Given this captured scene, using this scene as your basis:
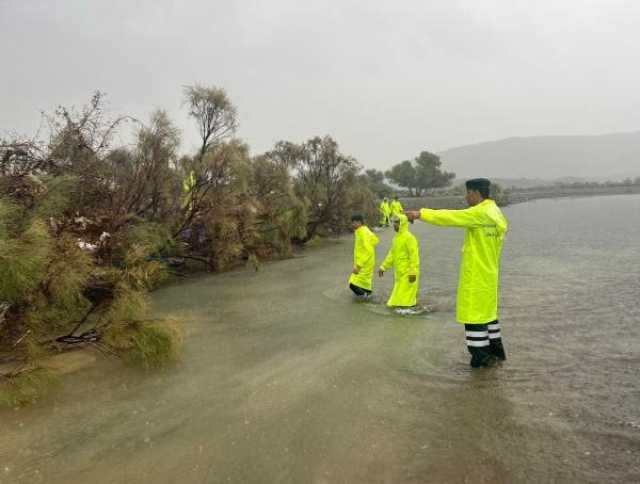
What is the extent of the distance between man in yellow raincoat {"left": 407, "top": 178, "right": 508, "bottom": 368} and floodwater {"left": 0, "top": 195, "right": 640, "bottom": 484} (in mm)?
427

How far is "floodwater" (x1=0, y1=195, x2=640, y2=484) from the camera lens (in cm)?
344

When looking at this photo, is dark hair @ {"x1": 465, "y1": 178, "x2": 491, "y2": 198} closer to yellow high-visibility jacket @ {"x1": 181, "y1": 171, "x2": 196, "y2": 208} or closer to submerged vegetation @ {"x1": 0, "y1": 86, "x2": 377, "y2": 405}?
submerged vegetation @ {"x1": 0, "y1": 86, "x2": 377, "y2": 405}

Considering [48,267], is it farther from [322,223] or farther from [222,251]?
[322,223]

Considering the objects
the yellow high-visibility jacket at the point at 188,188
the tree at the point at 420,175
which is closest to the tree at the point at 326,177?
the yellow high-visibility jacket at the point at 188,188

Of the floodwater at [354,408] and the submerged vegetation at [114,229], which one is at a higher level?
the submerged vegetation at [114,229]

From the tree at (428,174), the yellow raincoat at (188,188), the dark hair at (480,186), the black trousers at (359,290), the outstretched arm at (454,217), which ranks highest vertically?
the tree at (428,174)

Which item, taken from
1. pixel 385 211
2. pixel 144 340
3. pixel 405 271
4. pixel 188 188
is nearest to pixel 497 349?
pixel 405 271

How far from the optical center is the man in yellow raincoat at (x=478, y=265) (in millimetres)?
5090

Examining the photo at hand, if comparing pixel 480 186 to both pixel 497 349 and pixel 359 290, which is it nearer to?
pixel 497 349

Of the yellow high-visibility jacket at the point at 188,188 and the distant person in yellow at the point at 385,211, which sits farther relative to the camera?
the distant person in yellow at the point at 385,211

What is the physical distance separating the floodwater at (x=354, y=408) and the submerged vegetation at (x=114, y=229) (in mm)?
557

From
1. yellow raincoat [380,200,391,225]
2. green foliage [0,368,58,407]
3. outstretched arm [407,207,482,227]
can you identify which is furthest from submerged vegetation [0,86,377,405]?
yellow raincoat [380,200,391,225]

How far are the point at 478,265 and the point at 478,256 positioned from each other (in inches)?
3.8

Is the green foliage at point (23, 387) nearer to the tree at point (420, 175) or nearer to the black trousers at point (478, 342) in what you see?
the black trousers at point (478, 342)
